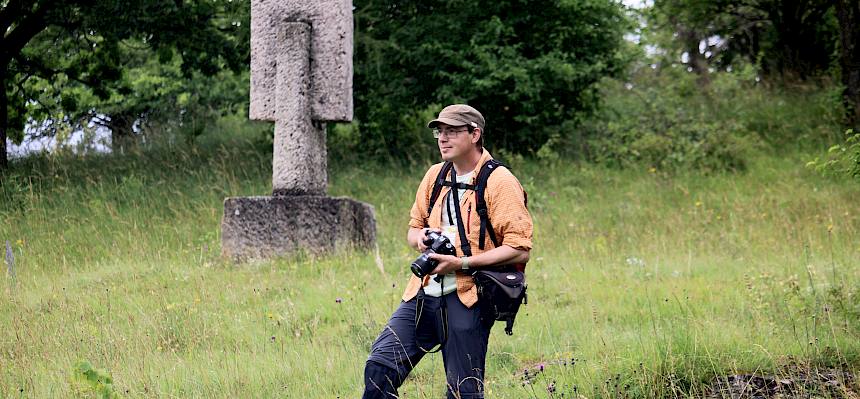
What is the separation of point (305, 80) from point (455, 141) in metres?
5.34

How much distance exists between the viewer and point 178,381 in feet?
18.0

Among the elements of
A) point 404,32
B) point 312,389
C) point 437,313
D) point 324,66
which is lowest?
point 312,389

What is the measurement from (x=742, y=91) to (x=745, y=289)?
10480 millimetres

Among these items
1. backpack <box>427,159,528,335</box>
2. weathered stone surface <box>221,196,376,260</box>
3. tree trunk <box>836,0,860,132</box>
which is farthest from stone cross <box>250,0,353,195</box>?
tree trunk <box>836,0,860,132</box>

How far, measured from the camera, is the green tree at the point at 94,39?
13.1 meters

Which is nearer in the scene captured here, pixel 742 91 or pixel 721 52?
pixel 742 91

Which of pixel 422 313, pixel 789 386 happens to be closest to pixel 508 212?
A: pixel 422 313

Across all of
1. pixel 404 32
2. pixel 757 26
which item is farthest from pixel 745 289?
pixel 757 26

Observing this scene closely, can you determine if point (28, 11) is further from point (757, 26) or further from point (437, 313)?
point (757, 26)

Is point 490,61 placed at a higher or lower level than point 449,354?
higher

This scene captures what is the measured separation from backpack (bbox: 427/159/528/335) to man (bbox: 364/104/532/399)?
0.02 metres

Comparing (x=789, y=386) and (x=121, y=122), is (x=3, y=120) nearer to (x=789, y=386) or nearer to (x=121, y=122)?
(x=121, y=122)

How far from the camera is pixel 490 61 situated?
13.4 metres

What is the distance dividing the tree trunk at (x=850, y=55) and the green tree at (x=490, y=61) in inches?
125
